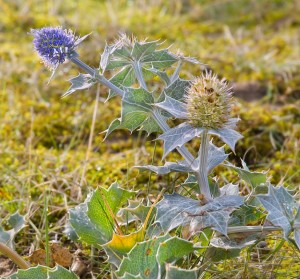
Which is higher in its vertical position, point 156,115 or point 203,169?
point 156,115

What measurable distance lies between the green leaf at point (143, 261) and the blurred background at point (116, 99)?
0.53 m

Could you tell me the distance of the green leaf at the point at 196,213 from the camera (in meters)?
1.65

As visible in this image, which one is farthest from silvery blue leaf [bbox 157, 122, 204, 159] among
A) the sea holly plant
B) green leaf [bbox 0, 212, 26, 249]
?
green leaf [bbox 0, 212, 26, 249]

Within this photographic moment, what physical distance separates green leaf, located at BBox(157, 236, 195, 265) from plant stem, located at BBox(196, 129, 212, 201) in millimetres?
188

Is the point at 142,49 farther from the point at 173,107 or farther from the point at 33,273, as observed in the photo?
the point at 33,273

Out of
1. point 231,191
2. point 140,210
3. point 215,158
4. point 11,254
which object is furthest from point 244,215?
point 11,254

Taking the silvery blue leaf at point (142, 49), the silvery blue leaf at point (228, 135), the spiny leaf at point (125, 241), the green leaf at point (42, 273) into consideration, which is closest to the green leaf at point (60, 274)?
the green leaf at point (42, 273)

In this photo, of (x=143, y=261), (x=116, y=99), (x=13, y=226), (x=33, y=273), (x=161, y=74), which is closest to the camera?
(x=143, y=261)

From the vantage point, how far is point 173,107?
5.71 feet

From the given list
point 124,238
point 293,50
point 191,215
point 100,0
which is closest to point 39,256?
point 124,238

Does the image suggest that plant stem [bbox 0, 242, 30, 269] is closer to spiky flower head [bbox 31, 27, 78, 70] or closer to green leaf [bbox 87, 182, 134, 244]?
green leaf [bbox 87, 182, 134, 244]

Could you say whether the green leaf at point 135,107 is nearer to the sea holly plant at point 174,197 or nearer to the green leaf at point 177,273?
the sea holly plant at point 174,197

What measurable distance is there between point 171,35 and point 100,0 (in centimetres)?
120

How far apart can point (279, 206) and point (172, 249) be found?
34 cm
